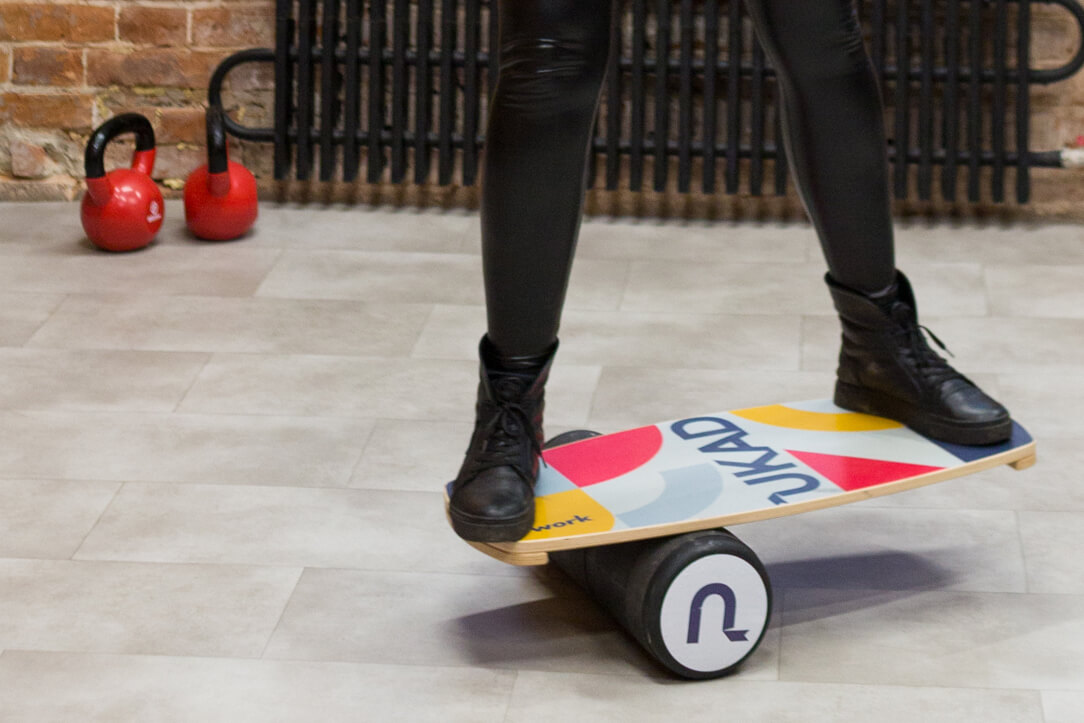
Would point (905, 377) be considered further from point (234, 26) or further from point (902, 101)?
point (234, 26)

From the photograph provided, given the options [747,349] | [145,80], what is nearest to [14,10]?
[145,80]

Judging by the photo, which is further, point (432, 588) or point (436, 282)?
point (436, 282)

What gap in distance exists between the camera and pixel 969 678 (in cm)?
161

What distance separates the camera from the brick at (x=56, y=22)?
3.58 m

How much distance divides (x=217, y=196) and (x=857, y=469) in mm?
1922

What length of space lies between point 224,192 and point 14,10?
32.0 inches

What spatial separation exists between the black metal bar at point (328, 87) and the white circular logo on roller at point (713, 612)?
7.39ft

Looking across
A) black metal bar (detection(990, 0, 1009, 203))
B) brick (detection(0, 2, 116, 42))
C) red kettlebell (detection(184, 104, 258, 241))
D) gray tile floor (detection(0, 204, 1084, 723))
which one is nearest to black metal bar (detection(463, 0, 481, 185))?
gray tile floor (detection(0, 204, 1084, 723))

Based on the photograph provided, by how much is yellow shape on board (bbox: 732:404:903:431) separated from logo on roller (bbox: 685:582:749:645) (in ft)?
1.17

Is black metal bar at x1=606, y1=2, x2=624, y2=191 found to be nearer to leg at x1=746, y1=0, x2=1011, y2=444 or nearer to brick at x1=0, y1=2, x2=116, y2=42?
brick at x1=0, y1=2, x2=116, y2=42

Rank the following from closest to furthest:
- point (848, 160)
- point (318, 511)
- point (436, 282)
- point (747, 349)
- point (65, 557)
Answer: point (848, 160)
point (65, 557)
point (318, 511)
point (747, 349)
point (436, 282)

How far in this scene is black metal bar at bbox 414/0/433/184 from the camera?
3.51m

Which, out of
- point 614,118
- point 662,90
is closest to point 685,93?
point 662,90

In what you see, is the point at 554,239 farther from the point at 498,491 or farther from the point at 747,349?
the point at 747,349
